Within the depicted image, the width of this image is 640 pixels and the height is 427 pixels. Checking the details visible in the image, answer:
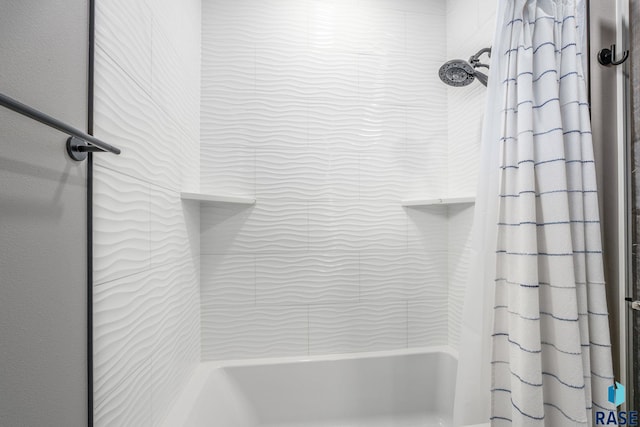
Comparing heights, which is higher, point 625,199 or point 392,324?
point 625,199

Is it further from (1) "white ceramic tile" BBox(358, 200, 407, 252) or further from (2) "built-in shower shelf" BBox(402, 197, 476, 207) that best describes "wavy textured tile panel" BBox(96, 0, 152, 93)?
(2) "built-in shower shelf" BBox(402, 197, 476, 207)

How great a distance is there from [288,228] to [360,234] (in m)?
0.38

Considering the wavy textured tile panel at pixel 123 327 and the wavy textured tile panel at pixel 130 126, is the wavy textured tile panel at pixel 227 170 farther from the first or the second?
the wavy textured tile panel at pixel 123 327

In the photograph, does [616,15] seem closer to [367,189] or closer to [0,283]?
[367,189]

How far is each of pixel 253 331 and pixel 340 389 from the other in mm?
530

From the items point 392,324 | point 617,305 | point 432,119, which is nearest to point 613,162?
point 617,305

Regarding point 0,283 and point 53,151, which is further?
point 53,151

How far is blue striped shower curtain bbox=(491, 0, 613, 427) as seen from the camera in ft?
2.84

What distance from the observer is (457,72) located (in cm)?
128

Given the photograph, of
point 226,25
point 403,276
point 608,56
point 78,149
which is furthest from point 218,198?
point 608,56

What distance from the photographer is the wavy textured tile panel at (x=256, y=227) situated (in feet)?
5.07

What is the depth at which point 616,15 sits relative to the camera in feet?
3.01

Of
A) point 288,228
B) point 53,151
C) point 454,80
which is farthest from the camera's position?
point 288,228

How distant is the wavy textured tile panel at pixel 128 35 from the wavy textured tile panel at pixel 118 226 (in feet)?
0.99
